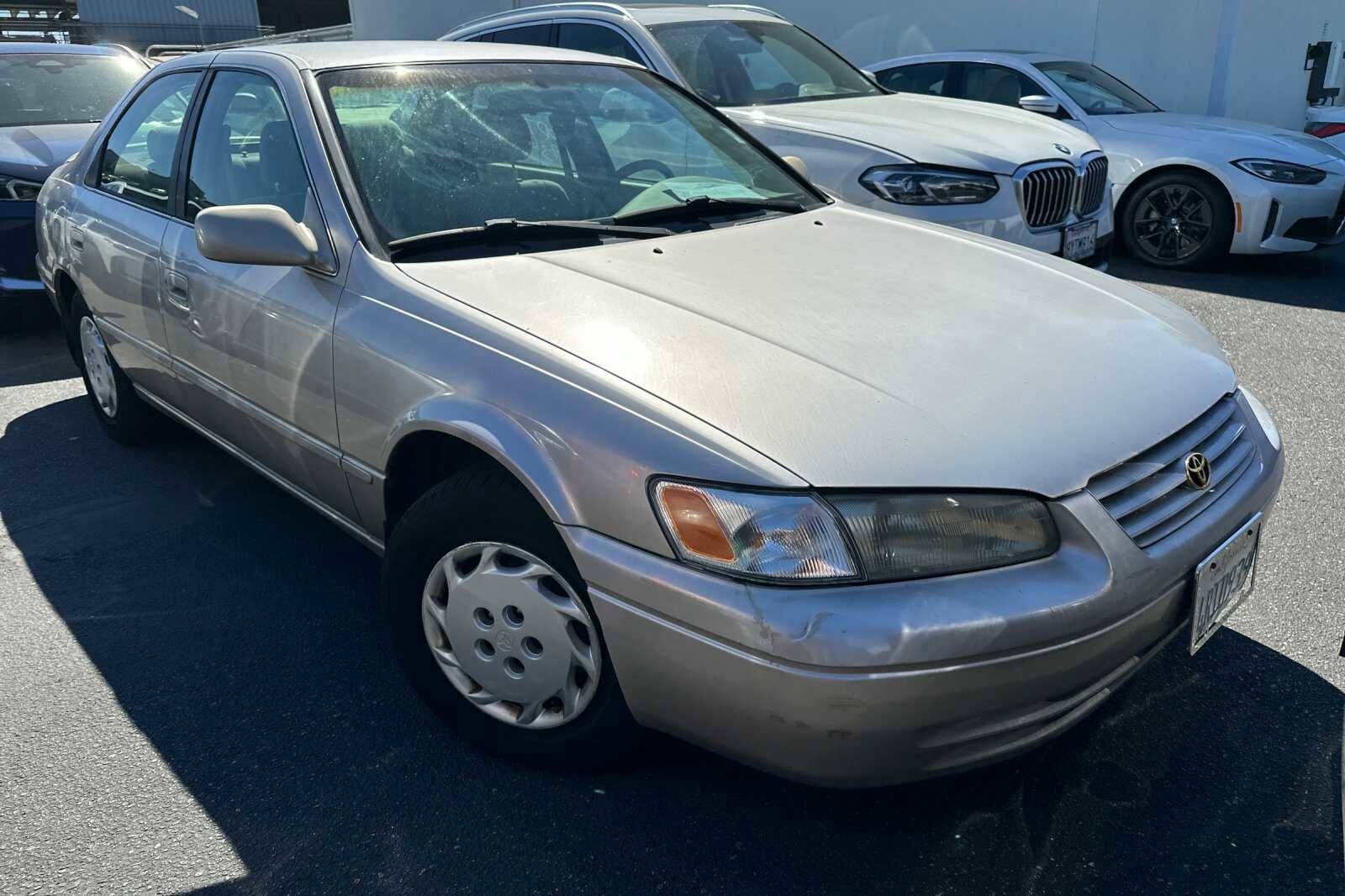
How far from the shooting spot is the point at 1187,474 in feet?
7.12

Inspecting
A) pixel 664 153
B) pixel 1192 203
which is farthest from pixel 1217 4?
pixel 664 153

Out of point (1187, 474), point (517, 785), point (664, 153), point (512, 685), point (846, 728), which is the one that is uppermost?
point (664, 153)

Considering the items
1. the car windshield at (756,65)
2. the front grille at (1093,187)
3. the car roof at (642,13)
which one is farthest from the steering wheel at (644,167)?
the front grille at (1093,187)

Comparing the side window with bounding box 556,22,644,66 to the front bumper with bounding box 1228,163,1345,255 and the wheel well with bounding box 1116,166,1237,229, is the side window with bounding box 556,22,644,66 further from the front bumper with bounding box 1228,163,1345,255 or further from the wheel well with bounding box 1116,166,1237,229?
the front bumper with bounding box 1228,163,1345,255

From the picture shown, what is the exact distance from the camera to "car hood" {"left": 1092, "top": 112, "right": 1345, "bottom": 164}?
279 inches

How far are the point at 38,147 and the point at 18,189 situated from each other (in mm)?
489

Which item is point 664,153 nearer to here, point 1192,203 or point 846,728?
point 846,728

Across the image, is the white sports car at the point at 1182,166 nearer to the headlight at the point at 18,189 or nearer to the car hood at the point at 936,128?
the car hood at the point at 936,128

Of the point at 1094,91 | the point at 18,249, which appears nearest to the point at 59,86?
the point at 18,249

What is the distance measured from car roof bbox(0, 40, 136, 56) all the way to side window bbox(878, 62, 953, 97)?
569 centimetres

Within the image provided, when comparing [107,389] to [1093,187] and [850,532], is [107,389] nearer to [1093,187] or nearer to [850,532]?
[850,532]

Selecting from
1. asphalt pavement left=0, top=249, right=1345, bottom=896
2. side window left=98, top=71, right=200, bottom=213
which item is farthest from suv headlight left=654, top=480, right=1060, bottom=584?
side window left=98, top=71, right=200, bottom=213

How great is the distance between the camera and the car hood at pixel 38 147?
6.11 metres

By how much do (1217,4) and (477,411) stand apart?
11.5 metres
